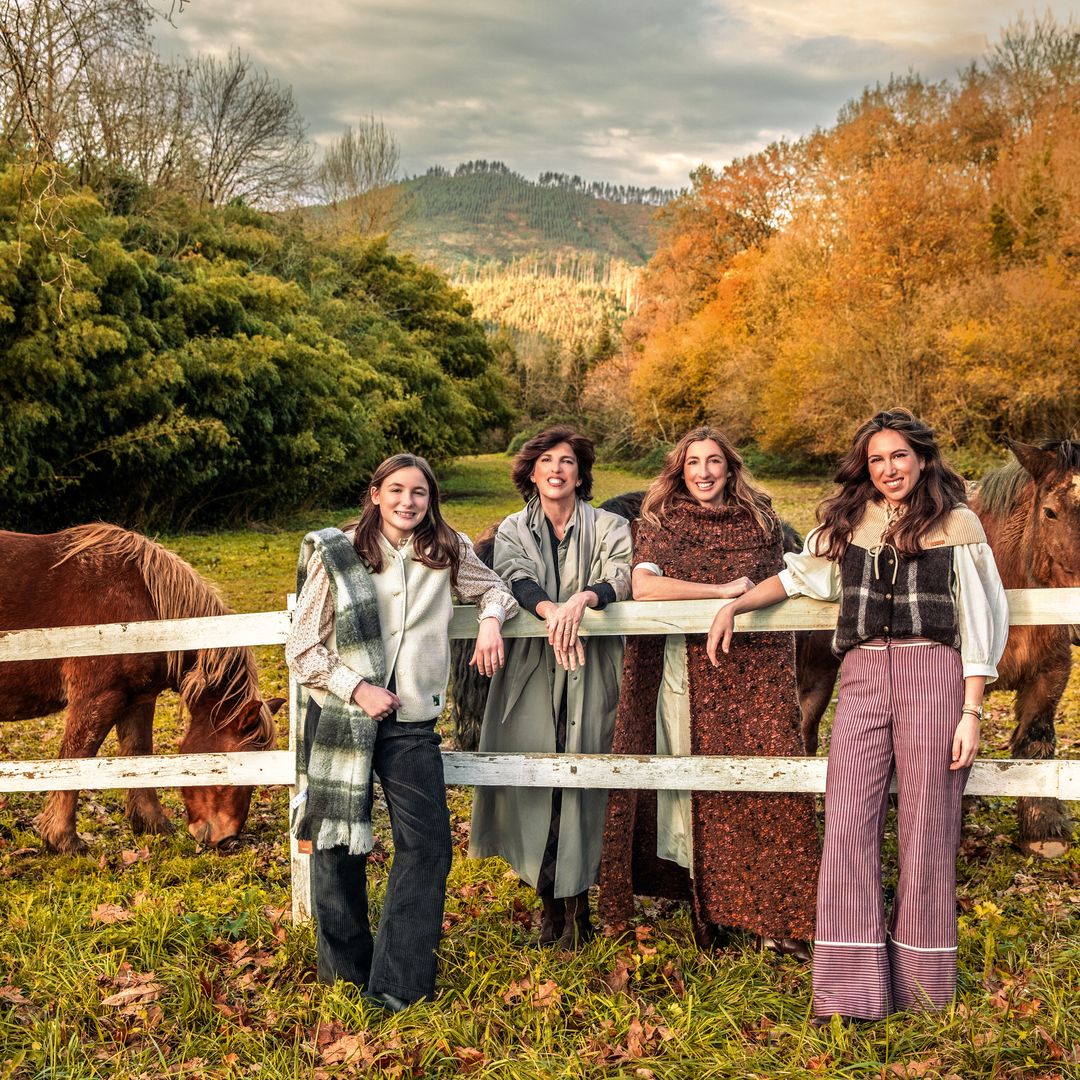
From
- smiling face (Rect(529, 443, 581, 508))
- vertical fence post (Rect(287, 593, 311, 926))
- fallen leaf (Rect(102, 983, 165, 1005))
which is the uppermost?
smiling face (Rect(529, 443, 581, 508))

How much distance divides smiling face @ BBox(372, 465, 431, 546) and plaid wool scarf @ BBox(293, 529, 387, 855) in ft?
0.60

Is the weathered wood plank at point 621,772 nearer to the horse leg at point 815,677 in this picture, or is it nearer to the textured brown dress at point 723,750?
the textured brown dress at point 723,750

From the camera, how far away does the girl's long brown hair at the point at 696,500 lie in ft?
11.8

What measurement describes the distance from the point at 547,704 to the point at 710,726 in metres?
0.64

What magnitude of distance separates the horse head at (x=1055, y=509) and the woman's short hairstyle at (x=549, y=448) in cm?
195

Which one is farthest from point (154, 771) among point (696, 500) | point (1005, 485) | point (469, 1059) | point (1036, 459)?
point (1005, 485)

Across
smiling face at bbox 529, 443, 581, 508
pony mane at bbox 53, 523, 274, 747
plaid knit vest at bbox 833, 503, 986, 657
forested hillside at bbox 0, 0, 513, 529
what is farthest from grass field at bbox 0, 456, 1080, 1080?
forested hillside at bbox 0, 0, 513, 529

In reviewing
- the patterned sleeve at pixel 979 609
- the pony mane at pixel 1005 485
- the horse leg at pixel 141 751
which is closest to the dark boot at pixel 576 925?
the patterned sleeve at pixel 979 609

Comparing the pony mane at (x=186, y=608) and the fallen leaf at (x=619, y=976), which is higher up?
the pony mane at (x=186, y=608)

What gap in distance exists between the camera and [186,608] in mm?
4691

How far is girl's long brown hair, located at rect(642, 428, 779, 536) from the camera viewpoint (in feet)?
11.8

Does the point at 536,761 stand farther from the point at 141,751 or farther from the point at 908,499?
the point at 141,751

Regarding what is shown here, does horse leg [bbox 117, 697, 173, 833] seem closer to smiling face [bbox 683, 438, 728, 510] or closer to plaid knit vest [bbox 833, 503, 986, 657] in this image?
smiling face [bbox 683, 438, 728, 510]

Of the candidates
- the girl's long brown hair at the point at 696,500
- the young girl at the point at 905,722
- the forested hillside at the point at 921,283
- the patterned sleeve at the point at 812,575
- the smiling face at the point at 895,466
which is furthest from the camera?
the forested hillside at the point at 921,283
